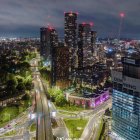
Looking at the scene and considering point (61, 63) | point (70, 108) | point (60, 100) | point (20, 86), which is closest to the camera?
point (70, 108)

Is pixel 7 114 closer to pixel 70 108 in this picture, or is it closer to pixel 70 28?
pixel 70 108

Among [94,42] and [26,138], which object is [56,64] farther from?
[94,42]

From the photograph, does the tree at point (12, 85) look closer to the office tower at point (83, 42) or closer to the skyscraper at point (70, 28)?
the office tower at point (83, 42)

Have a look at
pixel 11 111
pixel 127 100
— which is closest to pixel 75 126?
pixel 11 111

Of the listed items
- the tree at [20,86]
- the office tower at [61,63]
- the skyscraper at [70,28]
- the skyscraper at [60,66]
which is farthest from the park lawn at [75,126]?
the skyscraper at [70,28]

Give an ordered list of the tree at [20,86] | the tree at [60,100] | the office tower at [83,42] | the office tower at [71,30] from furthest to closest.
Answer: the office tower at [71,30] < the office tower at [83,42] < the tree at [20,86] < the tree at [60,100]
